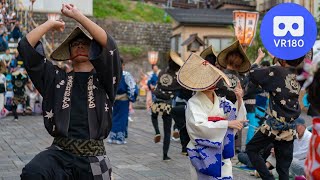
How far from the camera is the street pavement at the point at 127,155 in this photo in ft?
24.6

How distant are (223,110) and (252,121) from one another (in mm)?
4662

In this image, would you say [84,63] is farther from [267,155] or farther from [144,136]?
[144,136]

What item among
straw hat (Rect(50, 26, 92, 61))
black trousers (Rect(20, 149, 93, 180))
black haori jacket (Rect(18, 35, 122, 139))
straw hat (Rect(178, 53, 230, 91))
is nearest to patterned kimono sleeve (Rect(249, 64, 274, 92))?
straw hat (Rect(178, 53, 230, 91))

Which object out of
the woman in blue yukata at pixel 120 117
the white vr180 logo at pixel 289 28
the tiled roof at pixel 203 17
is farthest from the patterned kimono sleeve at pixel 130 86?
the tiled roof at pixel 203 17

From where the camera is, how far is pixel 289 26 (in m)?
6.20

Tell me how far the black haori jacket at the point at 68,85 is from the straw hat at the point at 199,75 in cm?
119

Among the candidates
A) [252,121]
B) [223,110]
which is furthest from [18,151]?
[223,110]

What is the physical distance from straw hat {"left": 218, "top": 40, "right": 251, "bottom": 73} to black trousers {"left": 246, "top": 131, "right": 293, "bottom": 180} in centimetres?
112

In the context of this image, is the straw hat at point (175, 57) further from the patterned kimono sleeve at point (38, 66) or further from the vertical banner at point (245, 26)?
the patterned kimono sleeve at point (38, 66)

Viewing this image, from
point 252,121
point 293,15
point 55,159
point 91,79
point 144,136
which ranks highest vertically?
point 293,15

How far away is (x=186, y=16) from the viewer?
29188 mm

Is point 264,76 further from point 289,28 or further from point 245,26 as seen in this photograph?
point 245,26

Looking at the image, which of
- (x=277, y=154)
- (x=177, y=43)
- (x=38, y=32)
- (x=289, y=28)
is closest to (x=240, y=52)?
A: (x=289, y=28)

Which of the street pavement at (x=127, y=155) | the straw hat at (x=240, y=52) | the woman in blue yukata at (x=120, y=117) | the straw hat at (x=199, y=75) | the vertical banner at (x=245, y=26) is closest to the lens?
the straw hat at (x=199, y=75)
